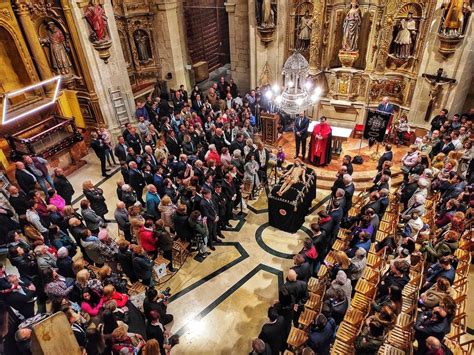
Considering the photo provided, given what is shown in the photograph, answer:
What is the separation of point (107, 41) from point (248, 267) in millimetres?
7688

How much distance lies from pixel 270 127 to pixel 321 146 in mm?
1766

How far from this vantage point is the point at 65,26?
10.2 m

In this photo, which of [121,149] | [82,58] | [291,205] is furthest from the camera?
[82,58]

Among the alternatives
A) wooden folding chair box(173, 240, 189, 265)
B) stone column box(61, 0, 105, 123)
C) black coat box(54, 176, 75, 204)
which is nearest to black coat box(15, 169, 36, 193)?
black coat box(54, 176, 75, 204)

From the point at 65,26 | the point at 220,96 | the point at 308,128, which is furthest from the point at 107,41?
the point at 308,128

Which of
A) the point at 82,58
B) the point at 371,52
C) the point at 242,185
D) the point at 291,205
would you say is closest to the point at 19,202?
the point at 242,185

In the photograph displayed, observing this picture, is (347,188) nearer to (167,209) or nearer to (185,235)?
(185,235)

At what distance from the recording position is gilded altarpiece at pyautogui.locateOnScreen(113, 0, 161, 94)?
1219 cm

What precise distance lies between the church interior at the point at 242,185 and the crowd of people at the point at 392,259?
0.04 metres

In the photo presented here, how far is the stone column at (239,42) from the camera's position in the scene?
12516 mm

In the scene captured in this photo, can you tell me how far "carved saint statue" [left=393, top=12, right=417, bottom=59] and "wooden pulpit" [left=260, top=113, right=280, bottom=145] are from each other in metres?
3.92

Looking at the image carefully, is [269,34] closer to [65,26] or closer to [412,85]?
[412,85]

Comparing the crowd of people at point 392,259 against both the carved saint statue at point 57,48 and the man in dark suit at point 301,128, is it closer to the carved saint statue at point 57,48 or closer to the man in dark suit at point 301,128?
the man in dark suit at point 301,128

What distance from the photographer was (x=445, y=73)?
31.3ft
